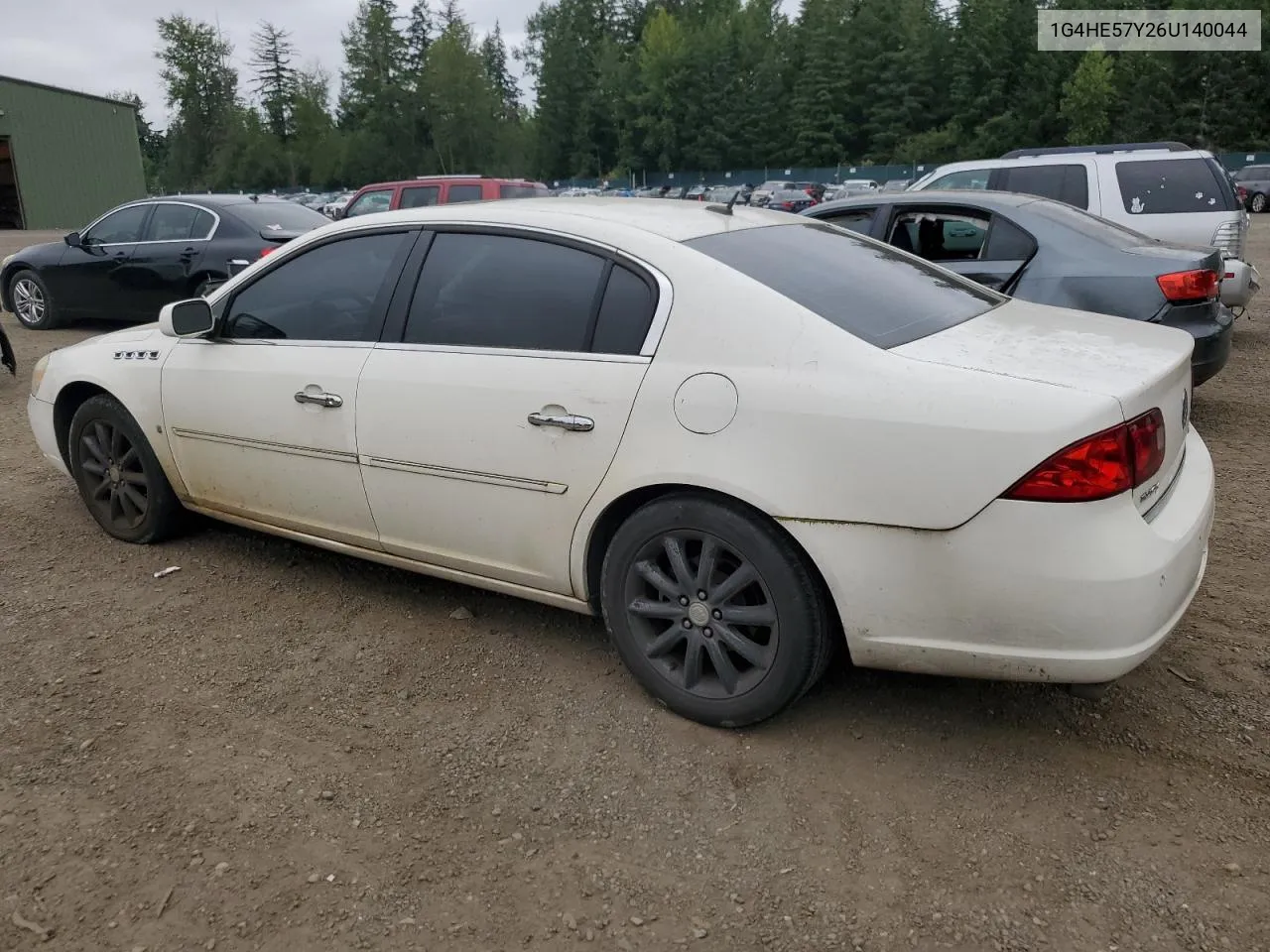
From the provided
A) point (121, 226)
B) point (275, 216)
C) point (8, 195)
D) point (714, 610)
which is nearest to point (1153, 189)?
point (714, 610)

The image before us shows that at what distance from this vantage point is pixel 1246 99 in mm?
56219

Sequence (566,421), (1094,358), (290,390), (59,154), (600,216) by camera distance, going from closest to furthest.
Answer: (1094,358) → (566,421) → (600,216) → (290,390) → (59,154)

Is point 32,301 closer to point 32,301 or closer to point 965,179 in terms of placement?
point 32,301

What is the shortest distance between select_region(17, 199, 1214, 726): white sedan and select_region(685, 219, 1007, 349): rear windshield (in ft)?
0.06

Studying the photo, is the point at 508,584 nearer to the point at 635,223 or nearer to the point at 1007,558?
the point at 635,223

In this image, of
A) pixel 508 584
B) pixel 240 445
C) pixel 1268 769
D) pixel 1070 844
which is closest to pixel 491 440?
pixel 508 584

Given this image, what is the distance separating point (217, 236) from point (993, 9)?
74.0 metres

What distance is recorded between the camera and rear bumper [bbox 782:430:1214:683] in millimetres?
2436

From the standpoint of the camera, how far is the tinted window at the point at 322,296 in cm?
369

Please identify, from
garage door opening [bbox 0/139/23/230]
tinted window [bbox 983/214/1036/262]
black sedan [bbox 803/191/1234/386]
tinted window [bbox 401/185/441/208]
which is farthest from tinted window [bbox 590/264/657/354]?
garage door opening [bbox 0/139/23/230]

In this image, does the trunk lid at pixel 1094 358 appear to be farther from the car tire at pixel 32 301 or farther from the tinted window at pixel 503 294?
the car tire at pixel 32 301

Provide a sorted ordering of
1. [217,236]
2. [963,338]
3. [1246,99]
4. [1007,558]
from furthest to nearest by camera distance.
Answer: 1. [1246,99]
2. [217,236]
3. [963,338]
4. [1007,558]

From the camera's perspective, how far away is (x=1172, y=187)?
333 inches

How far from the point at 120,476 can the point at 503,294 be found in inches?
90.6
